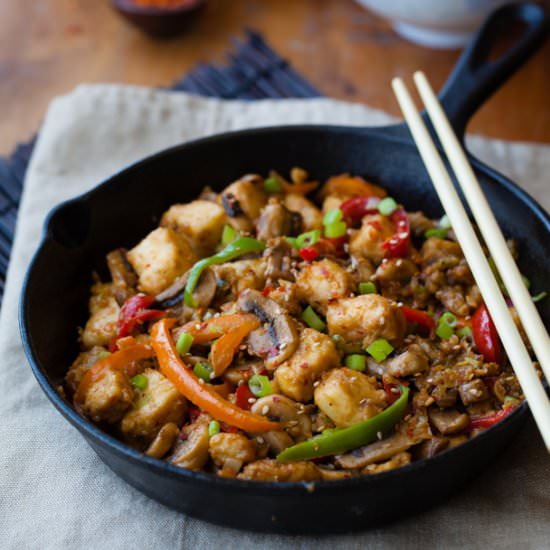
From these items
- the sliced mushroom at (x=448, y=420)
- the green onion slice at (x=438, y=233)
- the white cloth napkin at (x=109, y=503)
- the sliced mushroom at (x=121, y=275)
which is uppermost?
the green onion slice at (x=438, y=233)

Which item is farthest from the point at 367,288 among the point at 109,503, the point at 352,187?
the point at 109,503


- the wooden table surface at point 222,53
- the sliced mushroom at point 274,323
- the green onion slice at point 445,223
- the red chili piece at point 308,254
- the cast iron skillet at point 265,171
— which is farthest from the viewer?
the wooden table surface at point 222,53

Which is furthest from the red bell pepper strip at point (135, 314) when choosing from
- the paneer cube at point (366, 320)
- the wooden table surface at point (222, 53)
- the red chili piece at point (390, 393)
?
the wooden table surface at point (222, 53)

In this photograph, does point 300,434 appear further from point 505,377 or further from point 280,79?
point 280,79

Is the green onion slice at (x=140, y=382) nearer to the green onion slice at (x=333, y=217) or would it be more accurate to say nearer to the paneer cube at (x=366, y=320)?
the paneer cube at (x=366, y=320)

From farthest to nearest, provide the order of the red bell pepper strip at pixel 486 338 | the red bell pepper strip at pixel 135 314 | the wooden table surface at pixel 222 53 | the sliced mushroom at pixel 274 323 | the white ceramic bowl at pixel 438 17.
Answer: the wooden table surface at pixel 222 53 < the white ceramic bowl at pixel 438 17 < the red bell pepper strip at pixel 135 314 < the red bell pepper strip at pixel 486 338 < the sliced mushroom at pixel 274 323

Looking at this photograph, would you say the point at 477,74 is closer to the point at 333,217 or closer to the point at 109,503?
the point at 333,217
